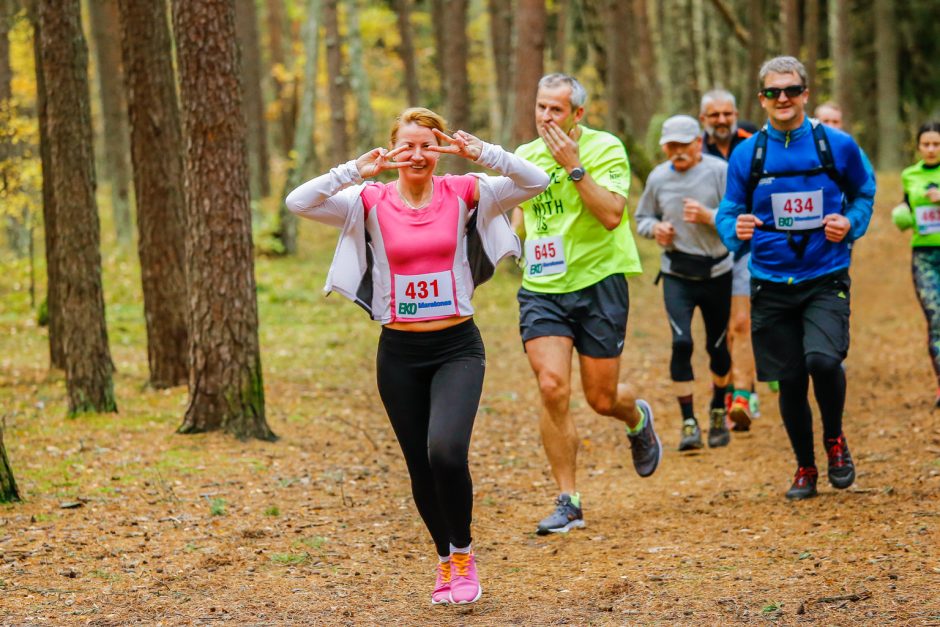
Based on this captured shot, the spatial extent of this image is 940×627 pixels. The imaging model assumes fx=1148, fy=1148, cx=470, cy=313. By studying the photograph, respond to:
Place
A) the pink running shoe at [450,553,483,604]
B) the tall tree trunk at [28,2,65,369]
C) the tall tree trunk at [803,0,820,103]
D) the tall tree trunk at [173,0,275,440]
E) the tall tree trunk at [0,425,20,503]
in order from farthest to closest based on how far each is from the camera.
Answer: the tall tree trunk at [803,0,820,103] < the tall tree trunk at [28,2,65,369] < the tall tree trunk at [173,0,275,440] < the tall tree trunk at [0,425,20,503] < the pink running shoe at [450,553,483,604]

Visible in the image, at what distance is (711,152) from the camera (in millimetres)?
10023

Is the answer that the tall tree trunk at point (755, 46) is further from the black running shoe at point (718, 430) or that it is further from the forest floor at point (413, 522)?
the black running shoe at point (718, 430)

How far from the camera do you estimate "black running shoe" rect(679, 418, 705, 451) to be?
9.39 meters

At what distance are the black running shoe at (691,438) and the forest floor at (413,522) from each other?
9 centimetres

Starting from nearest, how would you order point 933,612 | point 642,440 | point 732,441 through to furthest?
1. point 933,612
2. point 642,440
3. point 732,441

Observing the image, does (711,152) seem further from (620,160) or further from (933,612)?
(933,612)

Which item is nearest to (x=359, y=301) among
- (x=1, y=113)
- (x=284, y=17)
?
(x=1, y=113)

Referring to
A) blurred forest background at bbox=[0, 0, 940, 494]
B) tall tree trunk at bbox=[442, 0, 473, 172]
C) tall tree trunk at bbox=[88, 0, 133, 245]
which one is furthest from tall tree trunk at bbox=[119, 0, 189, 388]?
tall tree trunk at bbox=[88, 0, 133, 245]

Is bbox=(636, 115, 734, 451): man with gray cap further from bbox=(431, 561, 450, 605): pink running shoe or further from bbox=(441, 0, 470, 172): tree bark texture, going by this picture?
bbox=(441, 0, 470, 172): tree bark texture

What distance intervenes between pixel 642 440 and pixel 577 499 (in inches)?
39.2

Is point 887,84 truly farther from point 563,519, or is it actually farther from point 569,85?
point 563,519

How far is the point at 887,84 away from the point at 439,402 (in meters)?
30.8

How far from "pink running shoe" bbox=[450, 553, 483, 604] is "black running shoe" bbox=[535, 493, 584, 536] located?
1451 millimetres

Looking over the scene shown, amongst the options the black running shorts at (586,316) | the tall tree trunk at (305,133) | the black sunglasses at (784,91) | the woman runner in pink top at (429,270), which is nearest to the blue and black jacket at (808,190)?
the black sunglasses at (784,91)
